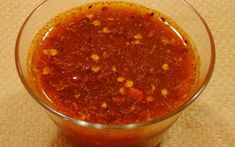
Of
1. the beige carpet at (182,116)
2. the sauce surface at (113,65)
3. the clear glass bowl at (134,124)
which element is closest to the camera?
the clear glass bowl at (134,124)

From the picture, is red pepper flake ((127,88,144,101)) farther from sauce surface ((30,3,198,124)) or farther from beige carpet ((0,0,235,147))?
beige carpet ((0,0,235,147))

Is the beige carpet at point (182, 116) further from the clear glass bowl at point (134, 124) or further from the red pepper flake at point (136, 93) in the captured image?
the red pepper flake at point (136, 93)

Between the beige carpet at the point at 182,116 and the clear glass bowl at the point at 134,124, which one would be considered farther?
the beige carpet at the point at 182,116

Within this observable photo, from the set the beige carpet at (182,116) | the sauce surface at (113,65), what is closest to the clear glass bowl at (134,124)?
the sauce surface at (113,65)

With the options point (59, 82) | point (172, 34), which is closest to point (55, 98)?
point (59, 82)

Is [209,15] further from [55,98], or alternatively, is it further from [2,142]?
[2,142]
